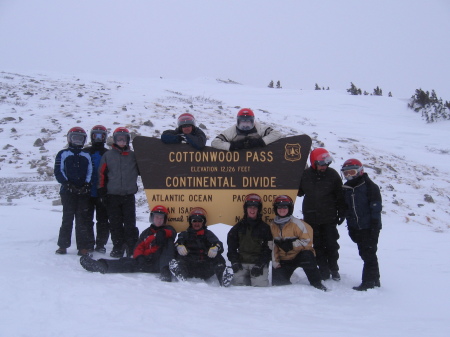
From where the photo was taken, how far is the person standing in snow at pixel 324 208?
557 centimetres

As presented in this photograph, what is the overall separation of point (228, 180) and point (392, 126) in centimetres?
1947

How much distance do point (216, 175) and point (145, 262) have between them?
1751 millimetres

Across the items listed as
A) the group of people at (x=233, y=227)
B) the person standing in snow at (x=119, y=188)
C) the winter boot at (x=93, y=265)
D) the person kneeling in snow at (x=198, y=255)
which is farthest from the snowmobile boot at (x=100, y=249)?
the person kneeling in snow at (x=198, y=255)

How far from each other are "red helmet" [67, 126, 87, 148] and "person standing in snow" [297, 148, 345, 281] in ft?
12.4

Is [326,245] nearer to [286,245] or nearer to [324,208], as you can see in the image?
[324,208]

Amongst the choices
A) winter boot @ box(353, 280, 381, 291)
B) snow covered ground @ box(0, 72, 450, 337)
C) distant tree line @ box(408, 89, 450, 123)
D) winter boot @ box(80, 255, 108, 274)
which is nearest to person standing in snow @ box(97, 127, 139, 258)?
snow covered ground @ box(0, 72, 450, 337)

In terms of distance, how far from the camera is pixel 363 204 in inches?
207

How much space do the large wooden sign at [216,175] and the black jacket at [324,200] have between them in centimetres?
29

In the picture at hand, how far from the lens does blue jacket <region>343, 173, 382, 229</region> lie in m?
5.15

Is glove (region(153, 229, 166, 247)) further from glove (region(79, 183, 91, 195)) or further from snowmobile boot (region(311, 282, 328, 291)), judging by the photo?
snowmobile boot (region(311, 282, 328, 291))

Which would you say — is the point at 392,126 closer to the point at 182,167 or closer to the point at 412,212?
the point at 412,212

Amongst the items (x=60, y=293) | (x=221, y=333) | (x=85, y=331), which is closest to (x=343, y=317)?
(x=221, y=333)

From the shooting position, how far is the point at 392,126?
22266mm

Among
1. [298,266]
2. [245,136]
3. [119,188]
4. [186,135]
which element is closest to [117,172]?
[119,188]
